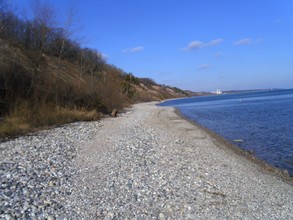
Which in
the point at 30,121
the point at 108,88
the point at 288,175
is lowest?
the point at 288,175

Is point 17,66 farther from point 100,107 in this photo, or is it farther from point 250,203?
point 250,203

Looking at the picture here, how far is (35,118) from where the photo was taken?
17047 millimetres

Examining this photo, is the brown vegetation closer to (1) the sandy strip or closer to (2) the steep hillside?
(2) the steep hillside

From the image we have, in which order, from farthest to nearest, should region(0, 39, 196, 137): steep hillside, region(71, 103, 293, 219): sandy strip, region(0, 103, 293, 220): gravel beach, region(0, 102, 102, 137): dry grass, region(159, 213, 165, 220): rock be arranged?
1. region(0, 39, 196, 137): steep hillside
2. region(0, 102, 102, 137): dry grass
3. region(71, 103, 293, 219): sandy strip
4. region(0, 103, 293, 220): gravel beach
5. region(159, 213, 165, 220): rock

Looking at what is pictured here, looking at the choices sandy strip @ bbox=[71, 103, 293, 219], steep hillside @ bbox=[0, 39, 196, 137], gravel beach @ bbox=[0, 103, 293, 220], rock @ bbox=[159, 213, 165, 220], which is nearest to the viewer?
rock @ bbox=[159, 213, 165, 220]

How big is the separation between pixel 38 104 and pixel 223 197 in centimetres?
1519

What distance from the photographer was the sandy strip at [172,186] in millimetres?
5707

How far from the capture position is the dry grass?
1396cm

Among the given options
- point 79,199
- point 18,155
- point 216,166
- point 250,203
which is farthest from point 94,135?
point 250,203

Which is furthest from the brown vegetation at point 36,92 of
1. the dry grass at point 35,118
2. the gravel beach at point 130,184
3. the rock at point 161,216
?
the rock at point 161,216

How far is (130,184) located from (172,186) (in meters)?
1.12

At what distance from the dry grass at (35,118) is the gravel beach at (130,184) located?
216 cm

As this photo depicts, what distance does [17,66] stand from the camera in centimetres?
1880

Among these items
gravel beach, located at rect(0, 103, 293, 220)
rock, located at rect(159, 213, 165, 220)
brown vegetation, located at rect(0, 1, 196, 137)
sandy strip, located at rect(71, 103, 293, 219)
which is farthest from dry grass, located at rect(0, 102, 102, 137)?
rock, located at rect(159, 213, 165, 220)
